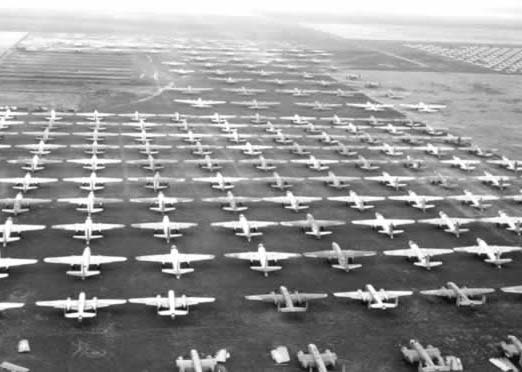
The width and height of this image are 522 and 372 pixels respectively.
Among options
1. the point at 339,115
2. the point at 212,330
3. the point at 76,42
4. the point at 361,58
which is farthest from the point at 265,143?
the point at 76,42

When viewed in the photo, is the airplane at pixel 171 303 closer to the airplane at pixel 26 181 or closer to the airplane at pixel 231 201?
the airplane at pixel 231 201

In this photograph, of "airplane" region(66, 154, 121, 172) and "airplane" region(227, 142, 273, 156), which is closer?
"airplane" region(66, 154, 121, 172)

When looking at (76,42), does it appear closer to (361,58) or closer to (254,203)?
(361,58)

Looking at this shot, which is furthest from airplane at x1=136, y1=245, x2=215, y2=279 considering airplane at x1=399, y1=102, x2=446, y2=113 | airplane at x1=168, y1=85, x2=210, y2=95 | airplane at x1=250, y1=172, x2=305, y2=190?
airplane at x1=399, y1=102, x2=446, y2=113

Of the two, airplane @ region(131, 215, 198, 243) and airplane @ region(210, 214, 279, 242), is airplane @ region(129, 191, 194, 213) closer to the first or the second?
airplane @ region(131, 215, 198, 243)

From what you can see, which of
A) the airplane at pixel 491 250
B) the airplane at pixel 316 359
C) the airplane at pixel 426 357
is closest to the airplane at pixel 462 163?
the airplane at pixel 491 250
